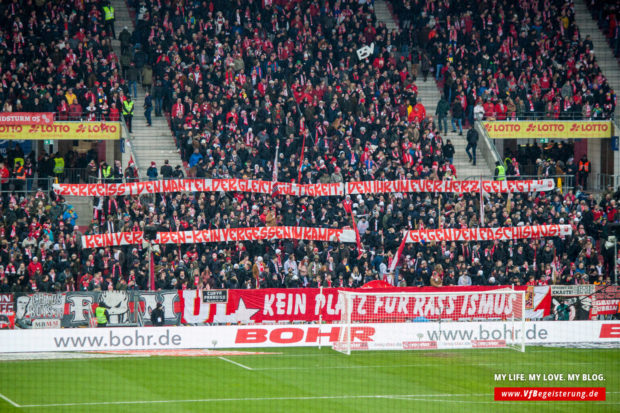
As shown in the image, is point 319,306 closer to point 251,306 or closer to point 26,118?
point 251,306

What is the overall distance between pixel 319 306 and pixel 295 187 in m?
6.08

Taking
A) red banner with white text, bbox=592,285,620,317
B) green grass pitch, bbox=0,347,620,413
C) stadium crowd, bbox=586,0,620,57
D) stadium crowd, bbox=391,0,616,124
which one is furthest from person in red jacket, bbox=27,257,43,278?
stadium crowd, bbox=586,0,620,57

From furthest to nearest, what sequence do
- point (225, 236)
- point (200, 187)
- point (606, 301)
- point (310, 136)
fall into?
point (310, 136) → point (200, 187) → point (225, 236) → point (606, 301)

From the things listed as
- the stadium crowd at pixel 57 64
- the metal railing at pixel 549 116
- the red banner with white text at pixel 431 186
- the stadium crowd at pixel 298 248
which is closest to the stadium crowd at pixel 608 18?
the metal railing at pixel 549 116

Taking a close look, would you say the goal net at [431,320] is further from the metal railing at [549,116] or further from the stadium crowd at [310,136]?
the metal railing at [549,116]

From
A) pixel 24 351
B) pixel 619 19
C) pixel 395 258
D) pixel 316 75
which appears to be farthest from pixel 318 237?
pixel 619 19

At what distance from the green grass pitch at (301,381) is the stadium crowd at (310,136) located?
6.41 meters

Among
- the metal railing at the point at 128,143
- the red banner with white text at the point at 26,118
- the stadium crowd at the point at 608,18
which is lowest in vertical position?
the metal railing at the point at 128,143

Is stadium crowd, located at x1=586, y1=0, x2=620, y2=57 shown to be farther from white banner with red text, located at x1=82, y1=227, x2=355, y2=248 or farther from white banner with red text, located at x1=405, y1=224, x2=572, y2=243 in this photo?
white banner with red text, located at x1=82, y1=227, x2=355, y2=248

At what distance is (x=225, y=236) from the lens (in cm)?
3556

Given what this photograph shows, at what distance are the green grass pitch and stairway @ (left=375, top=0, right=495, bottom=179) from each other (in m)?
13.7

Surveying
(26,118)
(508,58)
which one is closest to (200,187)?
(26,118)

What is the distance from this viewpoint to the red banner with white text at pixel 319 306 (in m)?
31.7

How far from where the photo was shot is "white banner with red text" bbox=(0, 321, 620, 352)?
1079 inches
